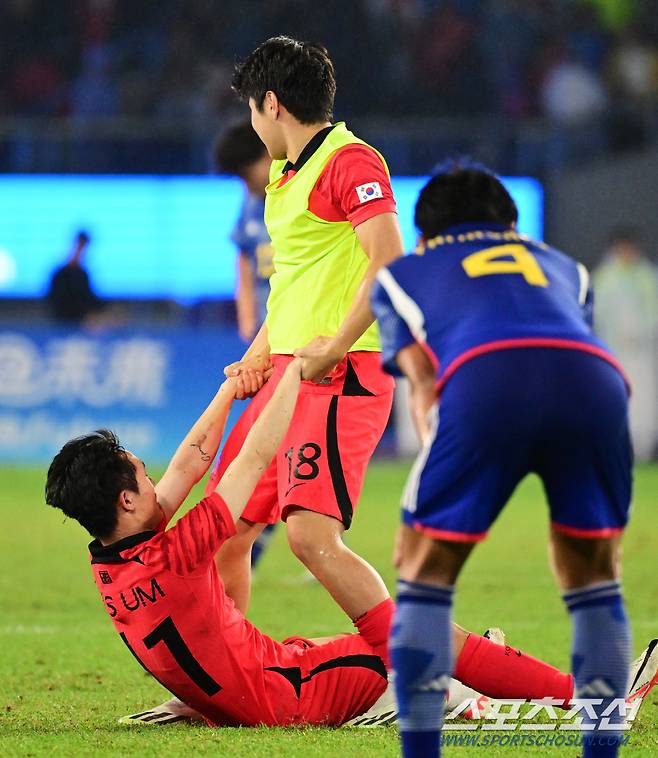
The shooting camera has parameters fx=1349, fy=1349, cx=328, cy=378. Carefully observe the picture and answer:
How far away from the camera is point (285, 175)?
14.5ft

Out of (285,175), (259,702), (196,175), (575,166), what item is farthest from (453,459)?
(575,166)

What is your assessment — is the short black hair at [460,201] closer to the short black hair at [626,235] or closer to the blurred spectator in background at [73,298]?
the blurred spectator in background at [73,298]

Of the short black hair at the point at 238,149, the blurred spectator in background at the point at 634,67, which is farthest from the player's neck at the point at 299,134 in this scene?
the blurred spectator in background at the point at 634,67

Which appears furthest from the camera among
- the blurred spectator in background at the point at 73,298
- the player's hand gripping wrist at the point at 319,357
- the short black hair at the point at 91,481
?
the blurred spectator in background at the point at 73,298

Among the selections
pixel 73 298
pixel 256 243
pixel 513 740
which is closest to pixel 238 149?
pixel 256 243

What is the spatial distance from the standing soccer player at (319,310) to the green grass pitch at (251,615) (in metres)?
0.63

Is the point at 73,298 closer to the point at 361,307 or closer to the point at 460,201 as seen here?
the point at 361,307

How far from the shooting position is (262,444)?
12.9ft

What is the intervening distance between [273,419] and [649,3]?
17286 mm

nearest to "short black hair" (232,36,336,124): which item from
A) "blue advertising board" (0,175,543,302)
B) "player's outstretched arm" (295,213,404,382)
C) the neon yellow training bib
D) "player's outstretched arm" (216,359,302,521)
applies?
the neon yellow training bib

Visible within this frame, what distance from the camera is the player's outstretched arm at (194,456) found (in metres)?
4.22

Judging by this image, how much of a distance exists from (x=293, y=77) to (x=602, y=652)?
2095 mm

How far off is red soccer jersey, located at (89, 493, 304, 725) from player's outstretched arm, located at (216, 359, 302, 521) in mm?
79

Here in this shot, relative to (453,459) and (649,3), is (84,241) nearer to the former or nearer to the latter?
(649,3)
